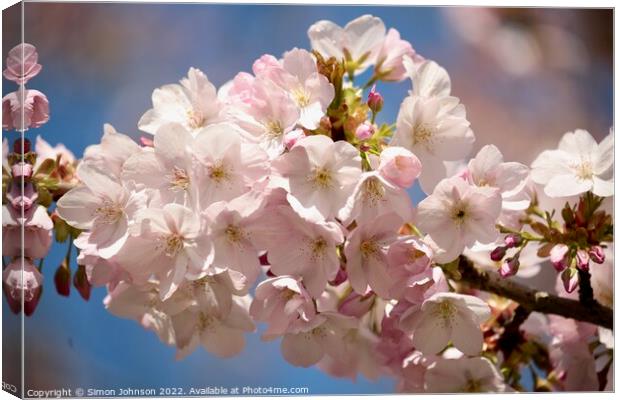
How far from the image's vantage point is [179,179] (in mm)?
1475

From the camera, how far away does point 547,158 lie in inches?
70.8

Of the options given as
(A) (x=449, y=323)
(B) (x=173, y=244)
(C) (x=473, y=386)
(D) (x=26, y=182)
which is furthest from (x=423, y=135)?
(D) (x=26, y=182)

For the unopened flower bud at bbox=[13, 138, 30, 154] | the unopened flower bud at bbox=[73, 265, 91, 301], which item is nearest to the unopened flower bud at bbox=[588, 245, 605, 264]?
the unopened flower bud at bbox=[73, 265, 91, 301]

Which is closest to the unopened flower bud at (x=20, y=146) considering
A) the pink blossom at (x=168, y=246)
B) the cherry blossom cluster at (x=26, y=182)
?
the cherry blossom cluster at (x=26, y=182)

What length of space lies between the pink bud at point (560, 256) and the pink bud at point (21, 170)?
88 centimetres

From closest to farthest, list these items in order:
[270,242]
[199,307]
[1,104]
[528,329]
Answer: [270,242] < [199,307] < [1,104] < [528,329]

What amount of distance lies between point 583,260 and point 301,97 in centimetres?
54

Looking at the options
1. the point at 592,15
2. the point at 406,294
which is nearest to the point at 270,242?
the point at 406,294

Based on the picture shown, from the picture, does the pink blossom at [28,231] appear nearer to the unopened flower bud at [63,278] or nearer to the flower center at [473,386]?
the unopened flower bud at [63,278]

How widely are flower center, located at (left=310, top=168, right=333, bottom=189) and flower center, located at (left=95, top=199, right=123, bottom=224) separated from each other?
0.31 metres

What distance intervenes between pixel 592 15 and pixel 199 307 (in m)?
1.03

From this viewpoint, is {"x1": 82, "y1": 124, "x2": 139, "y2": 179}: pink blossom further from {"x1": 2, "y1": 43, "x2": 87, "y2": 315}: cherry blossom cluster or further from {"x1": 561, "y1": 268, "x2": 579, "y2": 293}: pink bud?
{"x1": 561, "y1": 268, "x2": 579, "y2": 293}: pink bud

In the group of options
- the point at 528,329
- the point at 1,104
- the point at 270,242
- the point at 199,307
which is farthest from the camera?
the point at 528,329

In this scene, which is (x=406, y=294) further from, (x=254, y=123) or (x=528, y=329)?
(x=528, y=329)
